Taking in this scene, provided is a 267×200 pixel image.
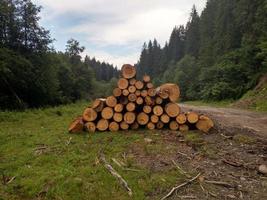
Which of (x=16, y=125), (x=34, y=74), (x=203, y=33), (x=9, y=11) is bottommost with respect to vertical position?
(x=16, y=125)

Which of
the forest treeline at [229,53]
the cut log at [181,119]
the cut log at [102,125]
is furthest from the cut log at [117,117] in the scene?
the forest treeline at [229,53]

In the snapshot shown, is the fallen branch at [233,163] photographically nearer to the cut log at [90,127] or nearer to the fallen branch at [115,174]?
the fallen branch at [115,174]

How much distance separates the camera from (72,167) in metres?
7.28

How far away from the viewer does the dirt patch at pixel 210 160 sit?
6406 millimetres

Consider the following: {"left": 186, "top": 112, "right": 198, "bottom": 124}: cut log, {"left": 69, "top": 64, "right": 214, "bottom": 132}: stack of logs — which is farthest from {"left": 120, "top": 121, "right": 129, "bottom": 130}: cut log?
{"left": 186, "top": 112, "right": 198, "bottom": 124}: cut log

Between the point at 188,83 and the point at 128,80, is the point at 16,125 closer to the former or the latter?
the point at 128,80

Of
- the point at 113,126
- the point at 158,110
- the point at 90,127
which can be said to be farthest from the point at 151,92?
the point at 90,127

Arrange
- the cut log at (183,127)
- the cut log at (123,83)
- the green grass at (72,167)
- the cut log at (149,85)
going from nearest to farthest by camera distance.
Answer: the green grass at (72,167) → the cut log at (183,127) → the cut log at (123,83) → the cut log at (149,85)

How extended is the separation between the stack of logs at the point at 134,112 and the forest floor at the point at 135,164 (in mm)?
402

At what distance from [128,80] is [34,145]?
11.3 ft

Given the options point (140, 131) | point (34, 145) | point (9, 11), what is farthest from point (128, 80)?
point (9, 11)

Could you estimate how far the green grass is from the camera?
6.18m

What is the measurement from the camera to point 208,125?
10.3m

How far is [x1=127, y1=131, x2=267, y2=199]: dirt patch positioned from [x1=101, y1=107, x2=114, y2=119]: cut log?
1.70 metres
